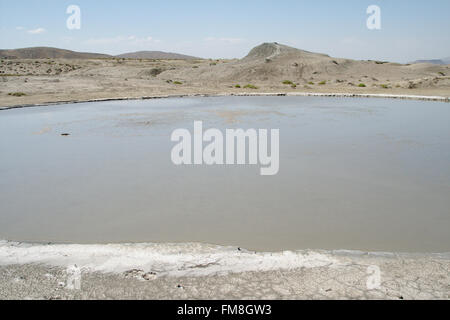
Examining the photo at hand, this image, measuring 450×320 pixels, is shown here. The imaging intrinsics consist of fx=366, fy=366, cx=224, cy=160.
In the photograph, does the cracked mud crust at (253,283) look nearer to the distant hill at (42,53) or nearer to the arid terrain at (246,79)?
the arid terrain at (246,79)

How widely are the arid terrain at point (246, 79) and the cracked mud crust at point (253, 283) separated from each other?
16.5 metres

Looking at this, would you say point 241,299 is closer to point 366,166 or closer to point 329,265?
point 329,265

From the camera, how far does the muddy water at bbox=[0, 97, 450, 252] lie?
3.99 m

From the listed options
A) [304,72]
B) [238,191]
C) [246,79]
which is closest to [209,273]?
[238,191]

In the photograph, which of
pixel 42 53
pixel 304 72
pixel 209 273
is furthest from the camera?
pixel 42 53

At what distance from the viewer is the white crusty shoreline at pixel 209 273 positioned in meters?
2.79

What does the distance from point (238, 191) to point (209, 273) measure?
7.40ft

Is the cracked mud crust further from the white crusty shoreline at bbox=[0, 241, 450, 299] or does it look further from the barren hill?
the barren hill

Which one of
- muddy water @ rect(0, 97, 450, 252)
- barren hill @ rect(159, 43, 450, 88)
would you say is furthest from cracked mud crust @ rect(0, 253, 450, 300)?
barren hill @ rect(159, 43, 450, 88)

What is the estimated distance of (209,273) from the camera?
10.1ft

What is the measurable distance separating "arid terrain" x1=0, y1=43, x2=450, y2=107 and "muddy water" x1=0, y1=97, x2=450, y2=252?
1166cm

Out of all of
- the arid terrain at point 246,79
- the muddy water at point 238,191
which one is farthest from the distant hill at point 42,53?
the muddy water at point 238,191

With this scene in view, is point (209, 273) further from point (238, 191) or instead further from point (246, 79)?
point (246, 79)

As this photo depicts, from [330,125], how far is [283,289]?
8.56m
